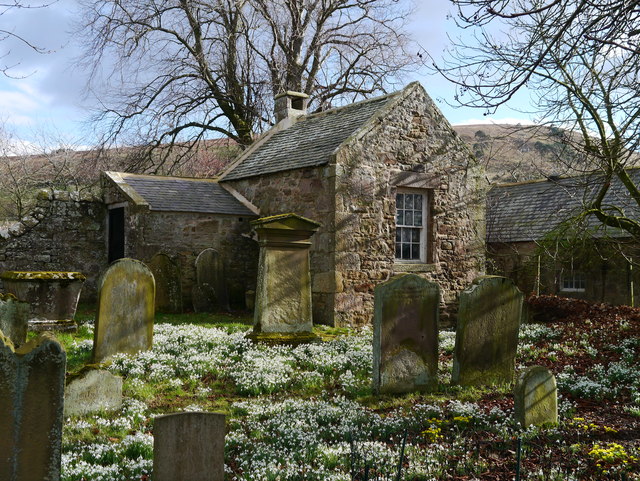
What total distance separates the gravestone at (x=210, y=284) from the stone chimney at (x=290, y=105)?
21.0 feet

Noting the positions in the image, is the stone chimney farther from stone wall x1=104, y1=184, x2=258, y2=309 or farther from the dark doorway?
the dark doorway

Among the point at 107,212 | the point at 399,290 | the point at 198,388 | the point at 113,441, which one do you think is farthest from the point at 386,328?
the point at 107,212

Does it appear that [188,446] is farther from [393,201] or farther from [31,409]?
[393,201]

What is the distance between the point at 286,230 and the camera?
11.7 metres

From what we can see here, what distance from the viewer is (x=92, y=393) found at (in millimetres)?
7121

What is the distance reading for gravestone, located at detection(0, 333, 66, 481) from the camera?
3852 millimetres

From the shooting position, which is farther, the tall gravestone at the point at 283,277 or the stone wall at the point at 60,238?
the stone wall at the point at 60,238

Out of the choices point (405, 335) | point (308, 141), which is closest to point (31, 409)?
point (405, 335)

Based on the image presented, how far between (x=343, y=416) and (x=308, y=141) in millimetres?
11300

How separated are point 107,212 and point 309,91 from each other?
13.3m

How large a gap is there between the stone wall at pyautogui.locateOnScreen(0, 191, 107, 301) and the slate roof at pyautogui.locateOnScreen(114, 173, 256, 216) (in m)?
1.50

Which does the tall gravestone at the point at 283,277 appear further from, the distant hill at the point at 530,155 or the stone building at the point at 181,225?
the stone building at the point at 181,225

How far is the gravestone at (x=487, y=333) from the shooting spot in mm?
8805

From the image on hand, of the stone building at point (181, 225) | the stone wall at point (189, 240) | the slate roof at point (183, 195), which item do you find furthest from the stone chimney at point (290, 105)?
the stone wall at point (189, 240)
